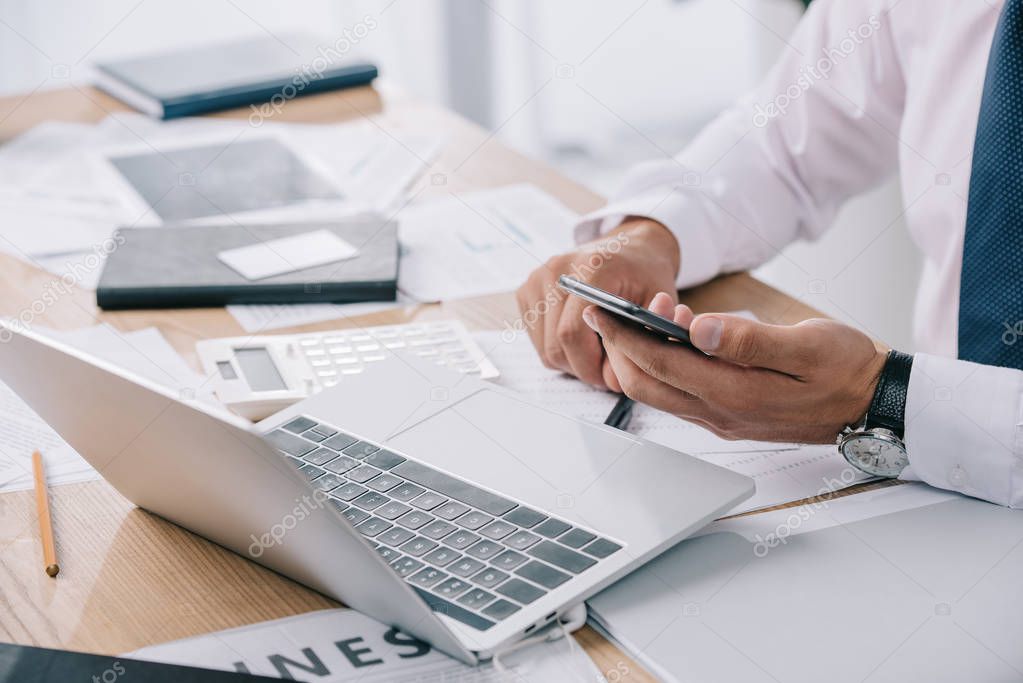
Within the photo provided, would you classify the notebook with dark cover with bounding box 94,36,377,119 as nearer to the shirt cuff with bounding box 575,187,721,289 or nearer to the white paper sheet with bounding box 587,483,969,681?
the shirt cuff with bounding box 575,187,721,289

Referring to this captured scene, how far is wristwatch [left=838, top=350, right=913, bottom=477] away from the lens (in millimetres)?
808

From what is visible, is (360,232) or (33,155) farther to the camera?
(33,155)

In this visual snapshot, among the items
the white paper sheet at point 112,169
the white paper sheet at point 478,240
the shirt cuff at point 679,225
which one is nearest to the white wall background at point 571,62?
the white paper sheet at point 112,169

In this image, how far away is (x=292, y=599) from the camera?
2.20 ft

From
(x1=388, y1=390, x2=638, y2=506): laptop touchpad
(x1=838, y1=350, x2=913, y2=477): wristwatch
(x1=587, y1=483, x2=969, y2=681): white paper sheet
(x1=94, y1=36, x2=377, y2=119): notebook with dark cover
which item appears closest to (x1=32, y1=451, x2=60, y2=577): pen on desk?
(x1=388, y1=390, x2=638, y2=506): laptop touchpad

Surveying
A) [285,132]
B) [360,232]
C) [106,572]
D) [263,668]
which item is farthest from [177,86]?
[263,668]

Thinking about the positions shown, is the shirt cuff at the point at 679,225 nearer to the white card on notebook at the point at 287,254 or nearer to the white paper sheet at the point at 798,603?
the white card on notebook at the point at 287,254

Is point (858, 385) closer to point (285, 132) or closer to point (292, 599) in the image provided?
point (292, 599)

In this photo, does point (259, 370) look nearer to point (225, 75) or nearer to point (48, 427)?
point (48, 427)

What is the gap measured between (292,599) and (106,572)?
136mm

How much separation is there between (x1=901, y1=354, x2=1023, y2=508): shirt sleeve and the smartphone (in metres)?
0.21

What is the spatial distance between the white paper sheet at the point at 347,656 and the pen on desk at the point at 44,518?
120 mm

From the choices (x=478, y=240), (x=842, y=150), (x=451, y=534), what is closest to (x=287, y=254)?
(x=478, y=240)

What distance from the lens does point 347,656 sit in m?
0.61
